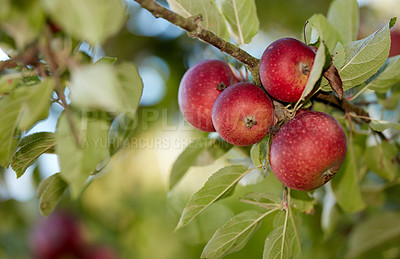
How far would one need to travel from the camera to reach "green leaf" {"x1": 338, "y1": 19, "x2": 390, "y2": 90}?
1184 mm

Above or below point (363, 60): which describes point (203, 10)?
above

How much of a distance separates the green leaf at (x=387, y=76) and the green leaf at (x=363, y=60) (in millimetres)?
290

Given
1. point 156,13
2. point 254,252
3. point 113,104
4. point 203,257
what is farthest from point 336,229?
point 113,104

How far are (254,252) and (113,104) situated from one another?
2640 mm

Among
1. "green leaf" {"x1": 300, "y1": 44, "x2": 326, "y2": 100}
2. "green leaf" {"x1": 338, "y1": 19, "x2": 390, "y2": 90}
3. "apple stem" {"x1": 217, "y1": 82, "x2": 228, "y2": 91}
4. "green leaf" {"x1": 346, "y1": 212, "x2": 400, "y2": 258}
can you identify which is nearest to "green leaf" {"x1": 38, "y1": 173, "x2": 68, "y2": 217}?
"apple stem" {"x1": 217, "y1": 82, "x2": 228, "y2": 91}

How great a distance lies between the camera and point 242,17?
55.4 inches

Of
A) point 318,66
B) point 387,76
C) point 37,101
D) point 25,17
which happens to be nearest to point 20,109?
point 37,101

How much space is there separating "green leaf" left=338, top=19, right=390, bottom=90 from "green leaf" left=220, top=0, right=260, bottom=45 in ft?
1.19

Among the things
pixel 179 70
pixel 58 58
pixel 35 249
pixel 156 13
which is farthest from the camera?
pixel 179 70

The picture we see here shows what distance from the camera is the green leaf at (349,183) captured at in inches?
64.1

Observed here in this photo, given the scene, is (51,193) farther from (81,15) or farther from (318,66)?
(318,66)

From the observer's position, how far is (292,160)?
1.12 meters

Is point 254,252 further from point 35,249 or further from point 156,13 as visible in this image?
point 156,13

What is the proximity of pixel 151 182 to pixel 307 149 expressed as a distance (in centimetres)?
283
